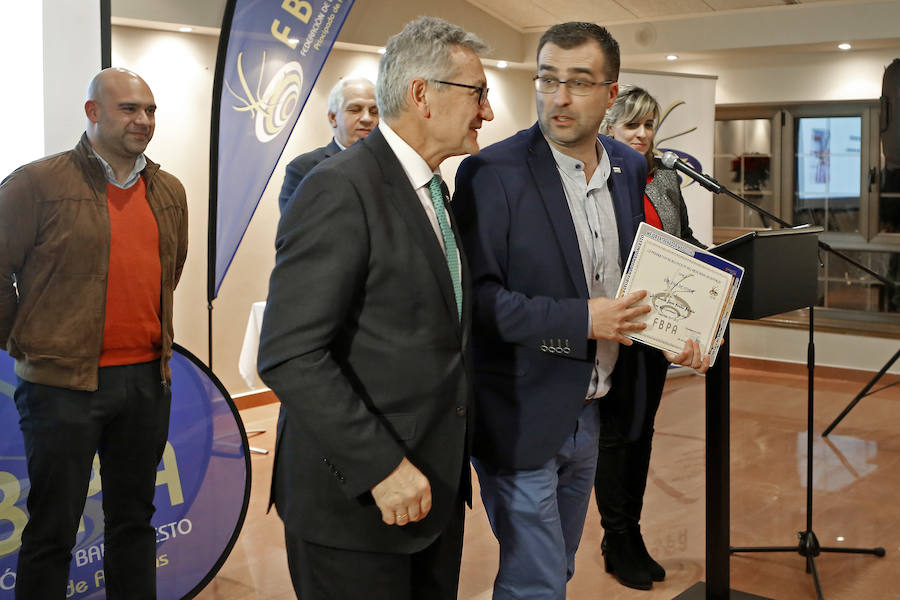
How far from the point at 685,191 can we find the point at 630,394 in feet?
15.3

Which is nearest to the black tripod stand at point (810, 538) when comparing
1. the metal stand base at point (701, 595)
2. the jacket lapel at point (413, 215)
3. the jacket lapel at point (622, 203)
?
the metal stand base at point (701, 595)

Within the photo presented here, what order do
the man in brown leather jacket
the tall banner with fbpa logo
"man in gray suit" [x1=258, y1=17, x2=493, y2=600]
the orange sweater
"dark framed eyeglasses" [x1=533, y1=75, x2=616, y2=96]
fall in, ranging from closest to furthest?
"man in gray suit" [x1=258, y1=17, x2=493, y2=600] → "dark framed eyeglasses" [x1=533, y1=75, x2=616, y2=96] → the man in brown leather jacket → the orange sweater → the tall banner with fbpa logo

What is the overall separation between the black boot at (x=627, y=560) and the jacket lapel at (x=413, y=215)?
1.88 m

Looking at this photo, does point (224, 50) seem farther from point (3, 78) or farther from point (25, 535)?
point (25, 535)

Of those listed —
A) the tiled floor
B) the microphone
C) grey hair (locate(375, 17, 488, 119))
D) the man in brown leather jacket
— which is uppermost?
grey hair (locate(375, 17, 488, 119))

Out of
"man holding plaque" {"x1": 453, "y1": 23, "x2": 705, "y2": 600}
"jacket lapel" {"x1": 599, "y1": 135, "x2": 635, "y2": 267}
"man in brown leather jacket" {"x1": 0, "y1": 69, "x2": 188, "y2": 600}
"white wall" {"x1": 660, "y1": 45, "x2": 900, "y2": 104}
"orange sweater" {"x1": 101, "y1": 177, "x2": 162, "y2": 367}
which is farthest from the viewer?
"white wall" {"x1": 660, "y1": 45, "x2": 900, "y2": 104}

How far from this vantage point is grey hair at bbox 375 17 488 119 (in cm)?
162

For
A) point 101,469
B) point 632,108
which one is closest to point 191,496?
point 101,469

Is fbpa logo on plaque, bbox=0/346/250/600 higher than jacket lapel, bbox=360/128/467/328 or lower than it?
lower

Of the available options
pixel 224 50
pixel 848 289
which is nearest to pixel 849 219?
pixel 848 289

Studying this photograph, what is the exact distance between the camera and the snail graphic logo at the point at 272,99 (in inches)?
148

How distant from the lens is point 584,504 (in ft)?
7.38

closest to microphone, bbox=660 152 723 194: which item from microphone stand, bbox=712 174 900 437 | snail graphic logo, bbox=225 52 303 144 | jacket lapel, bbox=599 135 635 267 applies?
microphone stand, bbox=712 174 900 437

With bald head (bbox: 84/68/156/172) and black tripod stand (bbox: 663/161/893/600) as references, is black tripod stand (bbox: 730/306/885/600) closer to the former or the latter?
black tripod stand (bbox: 663/161/893/600)
